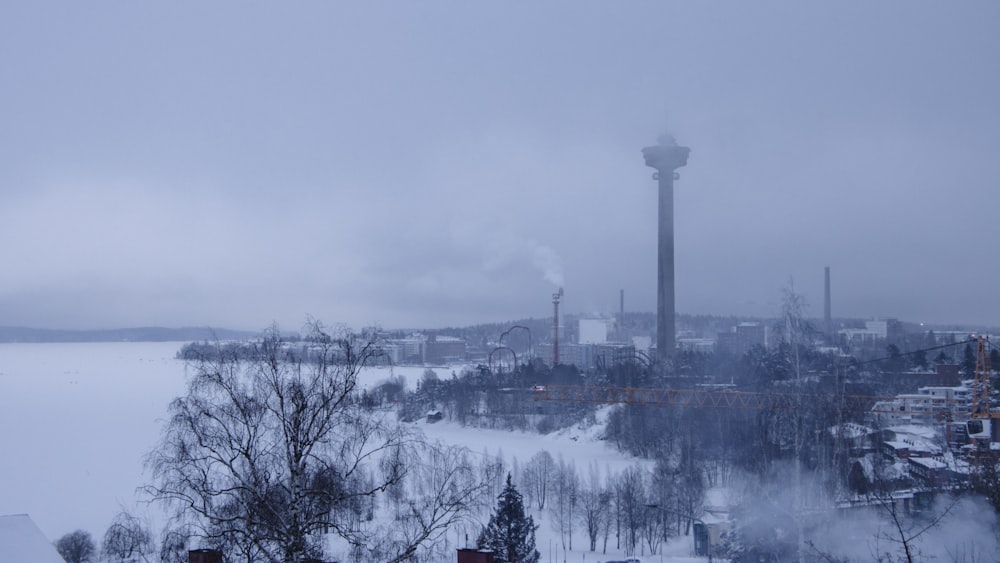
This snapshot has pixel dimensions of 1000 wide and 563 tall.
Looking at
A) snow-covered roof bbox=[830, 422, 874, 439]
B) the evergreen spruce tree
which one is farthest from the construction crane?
the evergreen spruce tree

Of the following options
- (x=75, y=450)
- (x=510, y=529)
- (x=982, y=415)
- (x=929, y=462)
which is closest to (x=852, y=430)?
(x=929, y=462)

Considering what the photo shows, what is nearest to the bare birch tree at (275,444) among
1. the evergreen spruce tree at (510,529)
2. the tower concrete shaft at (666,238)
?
the evergreen spruce tree at (510,529)

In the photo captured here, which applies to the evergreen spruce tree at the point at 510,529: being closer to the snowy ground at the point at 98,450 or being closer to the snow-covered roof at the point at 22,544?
the snowy ground at the point at 98,450

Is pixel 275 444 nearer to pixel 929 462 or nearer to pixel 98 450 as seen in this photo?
pixel 929 462

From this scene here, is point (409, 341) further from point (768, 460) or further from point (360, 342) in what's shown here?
point (360, 342)

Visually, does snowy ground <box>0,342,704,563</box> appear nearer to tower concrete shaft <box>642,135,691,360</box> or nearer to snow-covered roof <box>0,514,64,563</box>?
snow-covered roof <box>0,514,64,563</box>

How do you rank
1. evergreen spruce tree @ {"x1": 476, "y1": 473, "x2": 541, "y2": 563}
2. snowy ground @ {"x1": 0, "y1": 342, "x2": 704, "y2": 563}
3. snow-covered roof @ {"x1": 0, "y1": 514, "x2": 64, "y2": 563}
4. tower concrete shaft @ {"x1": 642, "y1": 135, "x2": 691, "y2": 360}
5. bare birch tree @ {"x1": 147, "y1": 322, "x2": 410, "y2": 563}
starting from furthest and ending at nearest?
tower concrete shaft @ {"x1": 642, "y1": 135, "x2": 691, "y2": 360} → snowy ground @ {"x1": 0, "y1": 342, "x2": 704, "y2": 563} → evergreen spruce tree @ {"x1": 476, "y1": 473, "x2": 541, "y2": 563} → bare birch tree @ {"x1": 147, "y1": 322, "x2": 410, "y2": 563} → snow-covered roof @ {"x1": 0, "y1": 514, "x2": 64, "y2": 563}
